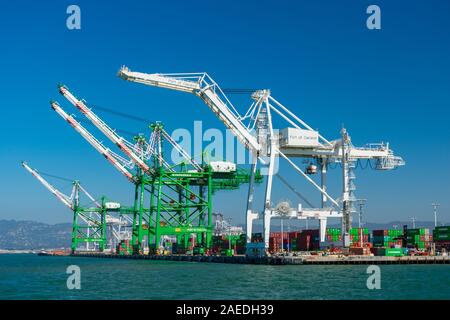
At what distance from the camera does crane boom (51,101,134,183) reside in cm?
8150

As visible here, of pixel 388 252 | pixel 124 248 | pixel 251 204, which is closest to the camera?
pixel 251 204

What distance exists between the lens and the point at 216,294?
30609 mm

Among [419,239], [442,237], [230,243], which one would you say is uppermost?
[442,237]

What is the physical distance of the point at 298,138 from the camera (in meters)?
55.7

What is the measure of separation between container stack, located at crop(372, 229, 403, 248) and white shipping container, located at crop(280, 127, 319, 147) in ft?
66.1

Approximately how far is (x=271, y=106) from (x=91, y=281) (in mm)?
25493

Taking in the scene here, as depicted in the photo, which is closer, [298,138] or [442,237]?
[298,138]

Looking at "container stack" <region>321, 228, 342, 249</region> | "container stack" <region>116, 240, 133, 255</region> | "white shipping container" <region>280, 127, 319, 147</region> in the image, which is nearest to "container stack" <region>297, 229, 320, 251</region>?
"container stack" <region>321, 228, 342, 249</region>

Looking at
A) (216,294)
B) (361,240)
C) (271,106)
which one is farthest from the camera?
(361,240)

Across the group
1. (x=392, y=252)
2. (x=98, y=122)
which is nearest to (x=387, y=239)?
(x=392, y=252)

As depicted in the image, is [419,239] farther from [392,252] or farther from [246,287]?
[246,287]

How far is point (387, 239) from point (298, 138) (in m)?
21.9
